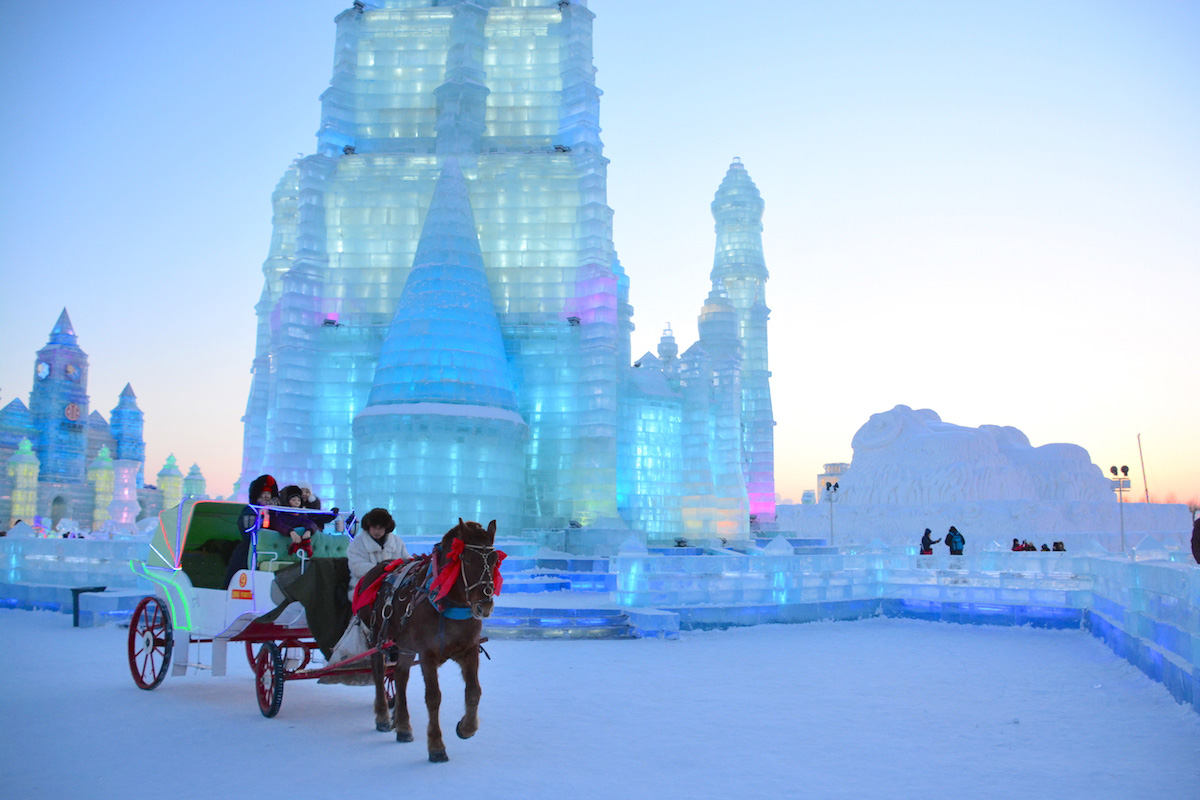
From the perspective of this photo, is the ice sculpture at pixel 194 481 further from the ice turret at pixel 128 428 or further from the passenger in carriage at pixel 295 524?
the passenger in carriage at pixel 295 524

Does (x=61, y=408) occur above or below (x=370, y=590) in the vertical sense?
above

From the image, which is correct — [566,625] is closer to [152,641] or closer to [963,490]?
[152,641]

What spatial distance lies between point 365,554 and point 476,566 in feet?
5.58

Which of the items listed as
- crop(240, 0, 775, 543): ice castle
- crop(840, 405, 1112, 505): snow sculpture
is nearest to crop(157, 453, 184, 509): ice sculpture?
crop(240, 0, 775, 543): ice castle

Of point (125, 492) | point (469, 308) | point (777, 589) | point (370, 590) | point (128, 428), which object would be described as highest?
point (128, 428)

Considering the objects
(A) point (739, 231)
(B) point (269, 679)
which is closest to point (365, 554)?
(B) point (269, 679)

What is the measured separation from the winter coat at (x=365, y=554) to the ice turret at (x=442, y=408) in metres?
17.8

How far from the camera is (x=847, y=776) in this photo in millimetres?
6004

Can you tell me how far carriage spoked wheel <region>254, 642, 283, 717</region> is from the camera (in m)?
7.47

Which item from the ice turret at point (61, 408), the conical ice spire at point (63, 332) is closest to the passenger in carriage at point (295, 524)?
the ice turret at point (61, 408)

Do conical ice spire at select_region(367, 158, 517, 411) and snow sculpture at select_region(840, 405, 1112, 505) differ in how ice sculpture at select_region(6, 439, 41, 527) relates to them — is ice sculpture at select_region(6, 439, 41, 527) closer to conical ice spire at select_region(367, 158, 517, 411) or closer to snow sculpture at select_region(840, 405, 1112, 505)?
conical ice spire at select_region(367, 158, 517, 411)

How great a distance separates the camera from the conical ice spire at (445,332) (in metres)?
25.7

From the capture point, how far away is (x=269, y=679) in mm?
7805

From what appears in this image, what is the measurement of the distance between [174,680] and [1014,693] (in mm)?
9596
